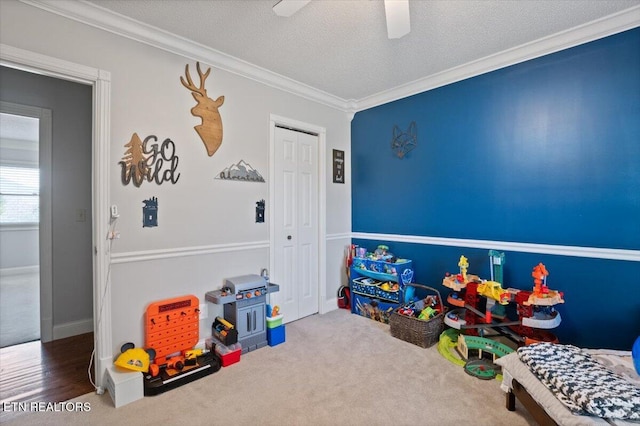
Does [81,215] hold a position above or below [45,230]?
above

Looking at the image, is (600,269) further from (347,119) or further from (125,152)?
(125,152)

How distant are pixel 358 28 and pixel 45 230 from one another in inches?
135

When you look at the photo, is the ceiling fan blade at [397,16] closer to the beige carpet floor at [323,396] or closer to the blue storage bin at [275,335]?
the beige carpet floor at [323,396]

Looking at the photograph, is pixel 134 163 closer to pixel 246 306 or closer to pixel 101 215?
pixel 101 215

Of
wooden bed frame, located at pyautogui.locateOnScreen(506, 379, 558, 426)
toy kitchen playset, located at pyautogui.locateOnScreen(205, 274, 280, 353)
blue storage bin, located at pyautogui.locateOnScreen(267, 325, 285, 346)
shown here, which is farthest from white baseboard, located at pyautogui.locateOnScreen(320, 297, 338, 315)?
wooden bed frame, located at pyautogui.locateOnScreen(506, 379, 558, 426)

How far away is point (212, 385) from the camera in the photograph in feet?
7.03

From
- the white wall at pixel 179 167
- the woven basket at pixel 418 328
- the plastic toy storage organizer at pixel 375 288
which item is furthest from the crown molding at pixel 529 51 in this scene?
the woven basket at pixel 418 328

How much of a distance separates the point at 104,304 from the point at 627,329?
3807 mm

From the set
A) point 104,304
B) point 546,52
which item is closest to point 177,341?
point 104,304

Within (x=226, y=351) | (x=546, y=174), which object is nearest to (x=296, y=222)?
A: (x=226, y=351)

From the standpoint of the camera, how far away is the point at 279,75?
10.2 feet

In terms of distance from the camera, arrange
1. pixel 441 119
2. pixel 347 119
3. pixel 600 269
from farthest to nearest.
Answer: pixel 347 119
pixel 441 119
pixel 600 269

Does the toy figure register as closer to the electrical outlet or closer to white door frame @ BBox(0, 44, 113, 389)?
white door frame @ BBox(0, 44, 113, 389)

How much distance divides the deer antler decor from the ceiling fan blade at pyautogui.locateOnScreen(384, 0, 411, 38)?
166cm
